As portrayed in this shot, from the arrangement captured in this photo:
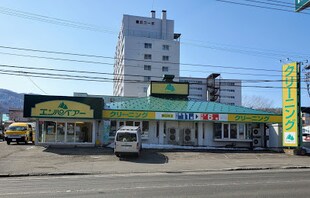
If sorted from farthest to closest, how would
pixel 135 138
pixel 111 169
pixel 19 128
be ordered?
pixel 19 128, pixel 135 138, pixel 111 169

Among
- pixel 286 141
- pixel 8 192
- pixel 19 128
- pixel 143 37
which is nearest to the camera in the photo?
pixel 8 192

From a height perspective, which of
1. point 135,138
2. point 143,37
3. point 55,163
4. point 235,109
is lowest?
point 55,163

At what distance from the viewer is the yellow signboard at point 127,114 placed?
31.3m

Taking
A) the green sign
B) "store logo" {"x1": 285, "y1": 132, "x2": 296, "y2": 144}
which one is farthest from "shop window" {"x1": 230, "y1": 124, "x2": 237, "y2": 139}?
the green sign

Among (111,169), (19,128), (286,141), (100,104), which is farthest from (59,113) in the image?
(286,141)

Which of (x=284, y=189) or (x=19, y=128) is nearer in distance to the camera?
(x=284, y=189)

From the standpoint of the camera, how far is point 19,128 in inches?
1437

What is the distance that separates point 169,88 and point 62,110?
12465mm

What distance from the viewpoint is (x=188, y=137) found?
109 ft

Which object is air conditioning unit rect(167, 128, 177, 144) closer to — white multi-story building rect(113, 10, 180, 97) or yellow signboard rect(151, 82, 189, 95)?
A: yellow signboard rect(151, 82, 189, 95)

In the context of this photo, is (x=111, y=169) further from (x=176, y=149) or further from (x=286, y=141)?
(x=286, y=141)

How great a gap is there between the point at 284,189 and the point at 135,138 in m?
13.6

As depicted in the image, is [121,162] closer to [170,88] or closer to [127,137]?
[127,137]

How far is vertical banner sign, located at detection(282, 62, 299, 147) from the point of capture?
2864 centimetres
